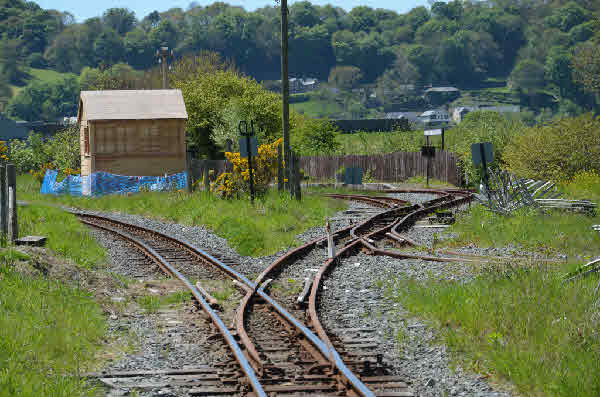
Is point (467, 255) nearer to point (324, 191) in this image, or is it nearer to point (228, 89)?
point (324, 191)

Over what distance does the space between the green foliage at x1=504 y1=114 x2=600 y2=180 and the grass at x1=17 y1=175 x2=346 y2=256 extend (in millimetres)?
10189

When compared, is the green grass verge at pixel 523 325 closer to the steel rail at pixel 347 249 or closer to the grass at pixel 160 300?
the steel rail at pixel 347 249

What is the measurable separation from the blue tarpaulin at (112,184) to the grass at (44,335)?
25.3 meters

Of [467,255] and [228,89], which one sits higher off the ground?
[228,89]

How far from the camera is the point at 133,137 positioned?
41719 millimetres

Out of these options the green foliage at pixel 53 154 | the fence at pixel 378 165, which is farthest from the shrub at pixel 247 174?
the green foliage at pixel 53 154

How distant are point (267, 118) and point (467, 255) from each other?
36309 millimetres

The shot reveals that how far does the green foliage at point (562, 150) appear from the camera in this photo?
105 feet

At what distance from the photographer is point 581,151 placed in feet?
106

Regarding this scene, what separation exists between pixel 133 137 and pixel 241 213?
20994mm

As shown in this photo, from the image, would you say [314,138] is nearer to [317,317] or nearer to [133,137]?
[133,137]

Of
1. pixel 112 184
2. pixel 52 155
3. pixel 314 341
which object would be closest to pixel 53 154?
pixel 52 155

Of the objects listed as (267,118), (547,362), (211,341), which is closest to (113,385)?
(211,341)

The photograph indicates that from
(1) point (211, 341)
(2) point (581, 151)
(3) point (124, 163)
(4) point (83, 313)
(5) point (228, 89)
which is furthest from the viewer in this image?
(5) point (228, 89)
